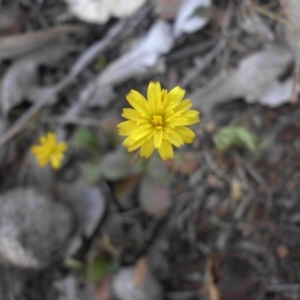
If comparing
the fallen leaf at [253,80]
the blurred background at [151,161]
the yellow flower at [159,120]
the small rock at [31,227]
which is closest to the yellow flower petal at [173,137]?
the yellow flower at [159,120]

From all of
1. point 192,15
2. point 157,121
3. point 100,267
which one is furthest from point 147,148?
point 192,15

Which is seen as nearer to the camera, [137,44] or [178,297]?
[178,297]

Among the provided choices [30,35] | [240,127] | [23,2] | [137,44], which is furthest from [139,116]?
[23,2]

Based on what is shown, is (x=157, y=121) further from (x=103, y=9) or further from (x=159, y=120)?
(x=103, y=9)

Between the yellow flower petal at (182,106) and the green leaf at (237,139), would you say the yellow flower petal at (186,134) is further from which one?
the green leaf at (237,139)

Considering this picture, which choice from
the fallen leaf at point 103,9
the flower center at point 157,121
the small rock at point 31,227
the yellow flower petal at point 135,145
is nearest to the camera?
the yellow flower petal at point 135,145

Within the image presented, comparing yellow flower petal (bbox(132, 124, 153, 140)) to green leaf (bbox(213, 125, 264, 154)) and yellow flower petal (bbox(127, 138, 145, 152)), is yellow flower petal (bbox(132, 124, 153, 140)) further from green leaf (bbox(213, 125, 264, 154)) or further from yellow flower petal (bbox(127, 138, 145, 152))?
green leaf (bbox(213, 125, 264, 154))

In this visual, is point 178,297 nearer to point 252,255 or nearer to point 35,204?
point 252,255
